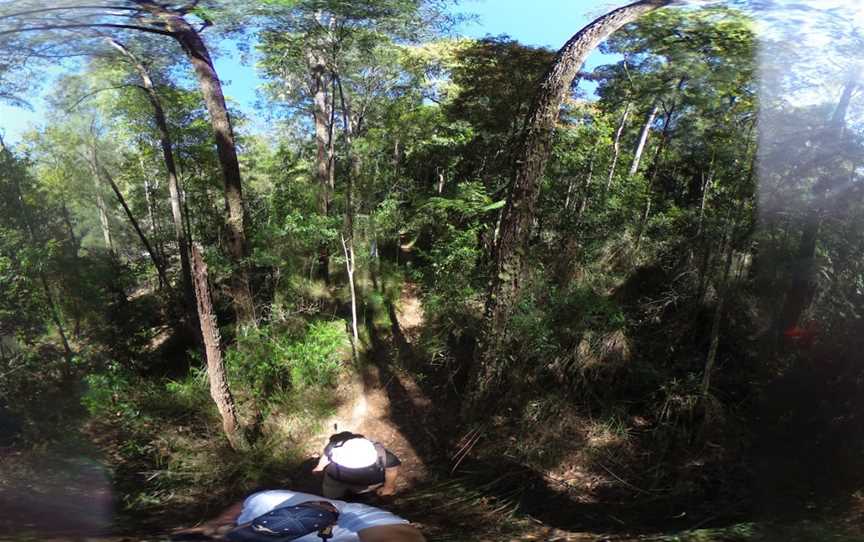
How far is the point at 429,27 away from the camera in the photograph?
5.98 m

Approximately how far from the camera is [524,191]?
4742mm

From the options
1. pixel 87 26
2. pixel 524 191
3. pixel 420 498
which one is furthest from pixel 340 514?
pixel 87 26

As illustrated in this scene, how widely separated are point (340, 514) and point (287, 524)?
21 centimetres

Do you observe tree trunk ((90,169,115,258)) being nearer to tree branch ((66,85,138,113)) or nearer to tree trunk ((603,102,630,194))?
tree branch ((66,85,138,113))

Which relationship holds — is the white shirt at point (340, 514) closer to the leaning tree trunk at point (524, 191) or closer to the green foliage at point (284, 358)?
the leaning tree trunk at point (524, 191)

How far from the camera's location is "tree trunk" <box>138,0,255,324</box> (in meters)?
4.26

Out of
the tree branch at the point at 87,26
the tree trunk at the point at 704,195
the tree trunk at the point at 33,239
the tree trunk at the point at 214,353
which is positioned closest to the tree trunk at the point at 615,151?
the tree trunk at the point at 704,195

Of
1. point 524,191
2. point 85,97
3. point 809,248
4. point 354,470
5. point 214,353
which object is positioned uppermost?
point 85,97

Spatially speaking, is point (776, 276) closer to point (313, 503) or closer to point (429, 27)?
point (313, 503)

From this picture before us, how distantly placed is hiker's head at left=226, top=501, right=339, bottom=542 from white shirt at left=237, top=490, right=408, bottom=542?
0.11 ft

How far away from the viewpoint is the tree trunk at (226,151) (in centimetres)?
426

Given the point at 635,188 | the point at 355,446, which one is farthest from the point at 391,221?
the point at 355,446

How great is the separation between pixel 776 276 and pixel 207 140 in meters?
8.02

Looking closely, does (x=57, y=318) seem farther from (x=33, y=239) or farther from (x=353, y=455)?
(x=353, y=455)
